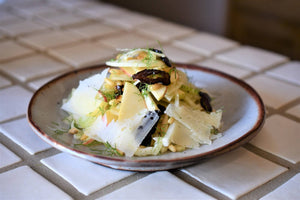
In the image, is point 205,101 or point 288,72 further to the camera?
point 288,72

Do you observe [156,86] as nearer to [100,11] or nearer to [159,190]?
[159,190]

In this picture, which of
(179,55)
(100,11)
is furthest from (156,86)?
(100,11)

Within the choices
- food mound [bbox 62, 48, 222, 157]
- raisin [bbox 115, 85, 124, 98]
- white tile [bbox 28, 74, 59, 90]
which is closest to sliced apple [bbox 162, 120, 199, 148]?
food mound [bbox 62, 48, 222, 157]

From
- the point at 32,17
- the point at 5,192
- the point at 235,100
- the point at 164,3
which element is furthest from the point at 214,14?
the point at 5,192

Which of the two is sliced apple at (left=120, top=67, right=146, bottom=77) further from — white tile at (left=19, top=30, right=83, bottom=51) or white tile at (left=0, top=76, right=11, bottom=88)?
white tile at (left=19, top=30, right=83, bottom=51)

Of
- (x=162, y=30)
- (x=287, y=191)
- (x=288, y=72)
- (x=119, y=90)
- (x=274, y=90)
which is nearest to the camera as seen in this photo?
(x=287, y=191)

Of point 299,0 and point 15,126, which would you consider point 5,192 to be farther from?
point 299,0

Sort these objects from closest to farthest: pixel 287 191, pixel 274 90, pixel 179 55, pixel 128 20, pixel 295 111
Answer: pixel 287 191, pixel 295 111, pixel 274 90, pixel 179 55, pixel 128 20
